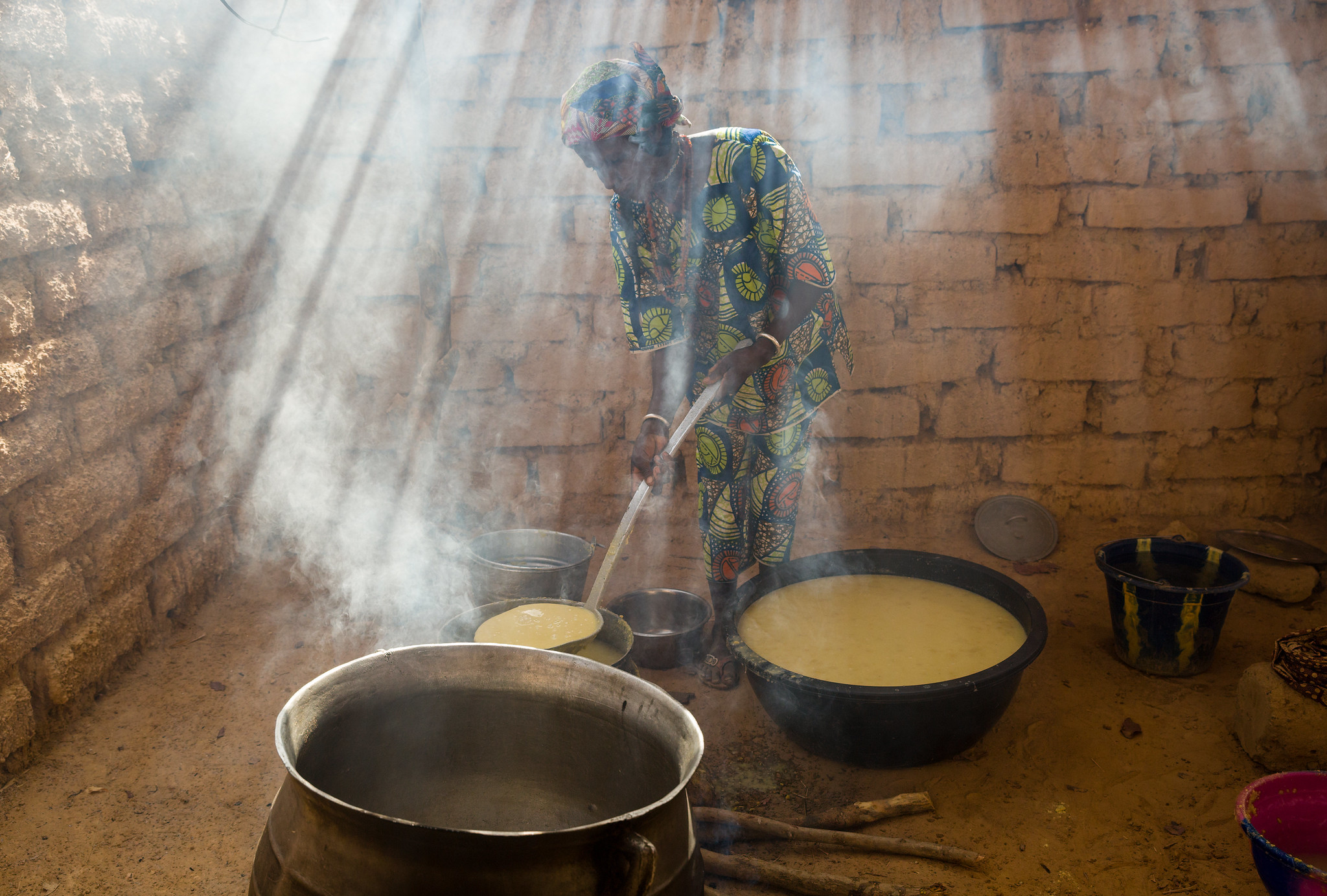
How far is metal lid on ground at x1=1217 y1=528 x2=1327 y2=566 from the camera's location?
4.09m

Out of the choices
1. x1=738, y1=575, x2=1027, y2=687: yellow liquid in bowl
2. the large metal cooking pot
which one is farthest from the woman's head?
x1=738, y1=575, x2=1027, y2=687: yellow liquid in bowl

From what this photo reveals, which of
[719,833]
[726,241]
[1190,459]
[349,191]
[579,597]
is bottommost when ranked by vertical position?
[719,833]

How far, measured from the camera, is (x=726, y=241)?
2906mm

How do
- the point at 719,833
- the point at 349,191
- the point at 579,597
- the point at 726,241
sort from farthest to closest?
the point at 349,191 < the point at 579,597 < the point at 726,241 < the point at 719,833

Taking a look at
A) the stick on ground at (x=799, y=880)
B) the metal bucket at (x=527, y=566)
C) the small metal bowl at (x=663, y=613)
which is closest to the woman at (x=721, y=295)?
the small metal bowl at (x=663, y=613)

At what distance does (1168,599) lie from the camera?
130 inches

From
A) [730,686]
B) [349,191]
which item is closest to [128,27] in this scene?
[349,191]

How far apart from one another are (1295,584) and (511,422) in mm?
3824

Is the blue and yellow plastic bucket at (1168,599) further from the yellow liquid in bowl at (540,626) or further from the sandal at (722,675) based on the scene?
the yellow liquid in bowl at (540,626)

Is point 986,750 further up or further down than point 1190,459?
further down

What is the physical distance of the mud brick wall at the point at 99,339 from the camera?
2.80 meters

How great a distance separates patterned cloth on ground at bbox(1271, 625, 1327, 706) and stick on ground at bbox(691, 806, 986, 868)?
1223mm

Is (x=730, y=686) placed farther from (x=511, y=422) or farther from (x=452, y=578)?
(x=511, y=422)

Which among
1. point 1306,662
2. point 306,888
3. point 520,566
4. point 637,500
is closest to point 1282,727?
point 1306,662
